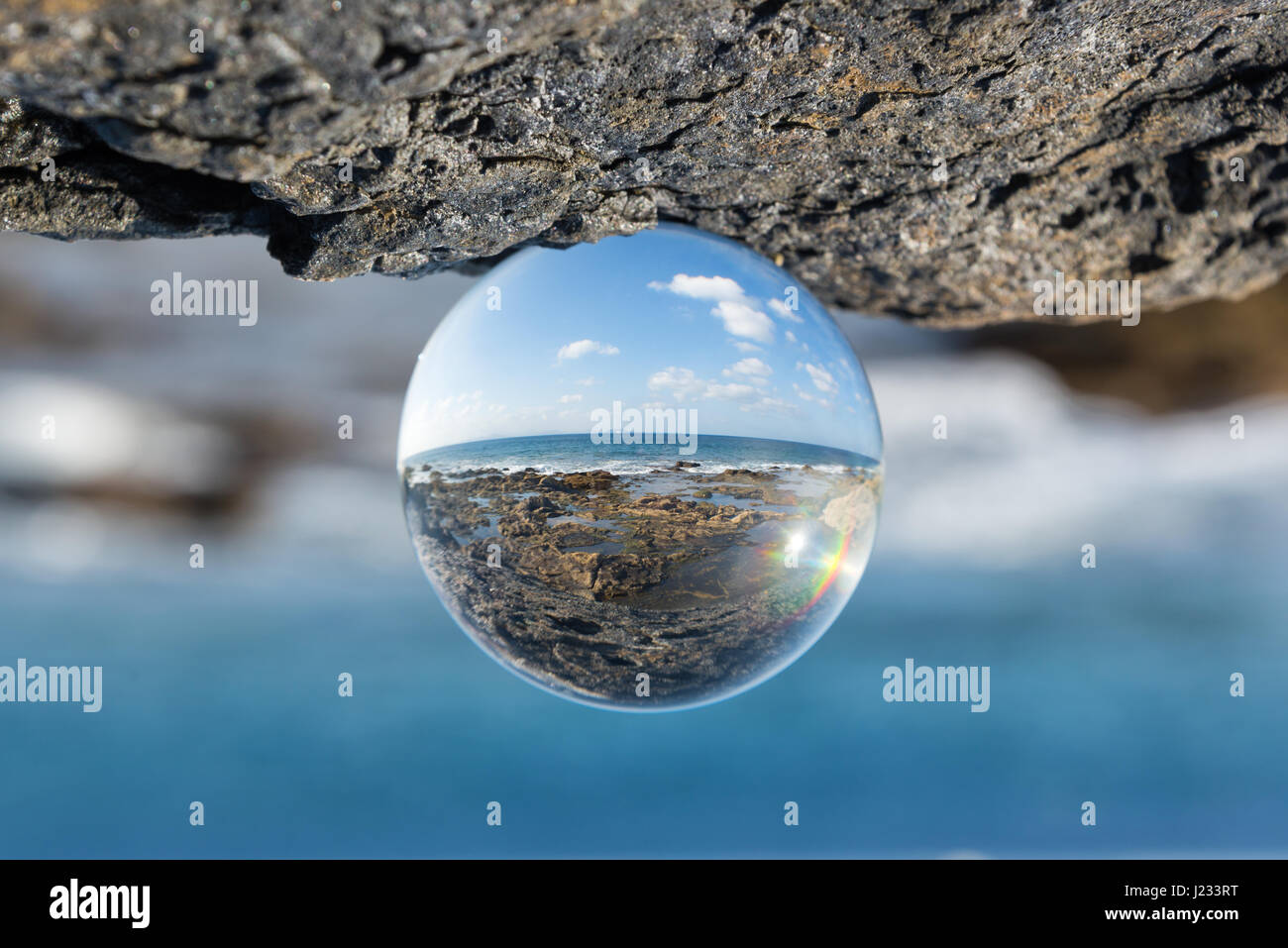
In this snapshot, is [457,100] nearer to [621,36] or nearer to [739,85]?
[621,36]

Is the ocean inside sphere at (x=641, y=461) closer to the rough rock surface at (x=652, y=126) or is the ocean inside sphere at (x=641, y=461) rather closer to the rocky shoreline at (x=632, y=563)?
the rocky shoreline at (x=632, y=563)

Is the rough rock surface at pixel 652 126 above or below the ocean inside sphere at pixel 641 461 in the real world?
above

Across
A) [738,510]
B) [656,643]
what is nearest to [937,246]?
[738,510]

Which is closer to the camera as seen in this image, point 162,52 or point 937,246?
point 162,52

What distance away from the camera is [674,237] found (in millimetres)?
1790

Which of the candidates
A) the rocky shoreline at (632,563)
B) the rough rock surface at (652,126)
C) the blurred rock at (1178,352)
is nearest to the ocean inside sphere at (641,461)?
the rocky shoreline at (632,563)

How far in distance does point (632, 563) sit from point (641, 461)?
0.23 m

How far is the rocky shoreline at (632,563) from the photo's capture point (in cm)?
162

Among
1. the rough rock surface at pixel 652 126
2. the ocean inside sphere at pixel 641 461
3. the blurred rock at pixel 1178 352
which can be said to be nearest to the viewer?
the rough rock surface at pixel 652 126

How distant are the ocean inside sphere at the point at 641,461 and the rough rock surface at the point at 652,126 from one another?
0.82 ft

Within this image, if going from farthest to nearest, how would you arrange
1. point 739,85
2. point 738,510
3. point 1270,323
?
point 1270,323 < point 738,510 < point 739,85

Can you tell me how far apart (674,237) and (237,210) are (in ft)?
3.30

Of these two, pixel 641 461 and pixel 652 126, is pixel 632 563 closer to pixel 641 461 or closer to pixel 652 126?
pixel 641 461

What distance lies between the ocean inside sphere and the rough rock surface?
0.82 ft
